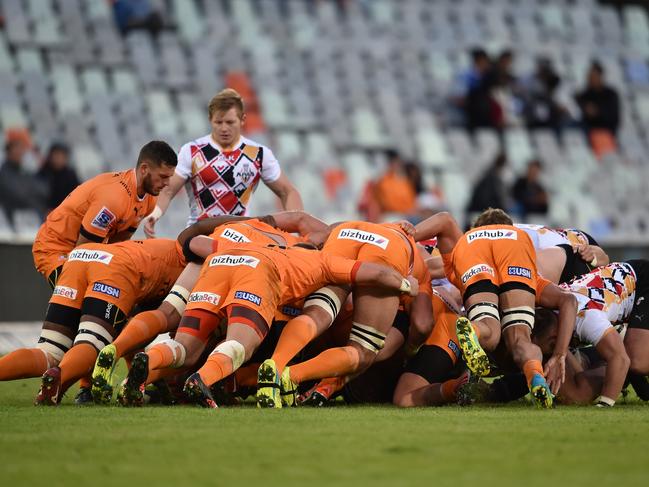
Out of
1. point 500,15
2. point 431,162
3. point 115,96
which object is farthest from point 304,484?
point 500,15

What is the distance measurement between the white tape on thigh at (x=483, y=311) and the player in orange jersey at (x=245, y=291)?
46cm

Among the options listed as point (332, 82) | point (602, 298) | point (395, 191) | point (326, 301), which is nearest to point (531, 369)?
point (602, 298)

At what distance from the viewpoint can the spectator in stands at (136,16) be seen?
56.4ft

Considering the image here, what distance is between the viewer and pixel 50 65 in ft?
53.4

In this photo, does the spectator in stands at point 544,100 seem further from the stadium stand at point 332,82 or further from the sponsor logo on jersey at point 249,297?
the sponsor logo on jersey at point 249,297

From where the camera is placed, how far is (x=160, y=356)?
7.05m

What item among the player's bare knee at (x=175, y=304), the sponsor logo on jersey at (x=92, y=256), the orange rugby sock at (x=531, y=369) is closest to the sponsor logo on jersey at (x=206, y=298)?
the player's bare knee at (x=175, y=304)

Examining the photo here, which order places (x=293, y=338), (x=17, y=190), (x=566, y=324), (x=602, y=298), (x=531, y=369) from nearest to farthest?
(x=531, y=369), (x=293, y=338), (x=566, y=324), (x=602, y=298), (x=17, y=190)

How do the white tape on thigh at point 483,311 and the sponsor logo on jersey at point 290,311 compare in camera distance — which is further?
the sponsor logo on jersey at point 290,311

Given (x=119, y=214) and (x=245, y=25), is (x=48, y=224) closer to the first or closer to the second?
(x=119, y=214)

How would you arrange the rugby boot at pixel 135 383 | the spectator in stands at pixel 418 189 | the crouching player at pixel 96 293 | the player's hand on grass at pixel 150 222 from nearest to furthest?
the rugby boot at pixel 135 383 → the crouching player at pixel 96 293 → the player's hand on grass at pixel 150 222 → the spectator in stands at pixel 418 189

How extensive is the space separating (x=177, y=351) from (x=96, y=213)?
183cm

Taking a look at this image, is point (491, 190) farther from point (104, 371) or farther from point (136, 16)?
point (104, 371)

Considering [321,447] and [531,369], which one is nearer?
[321,447]
